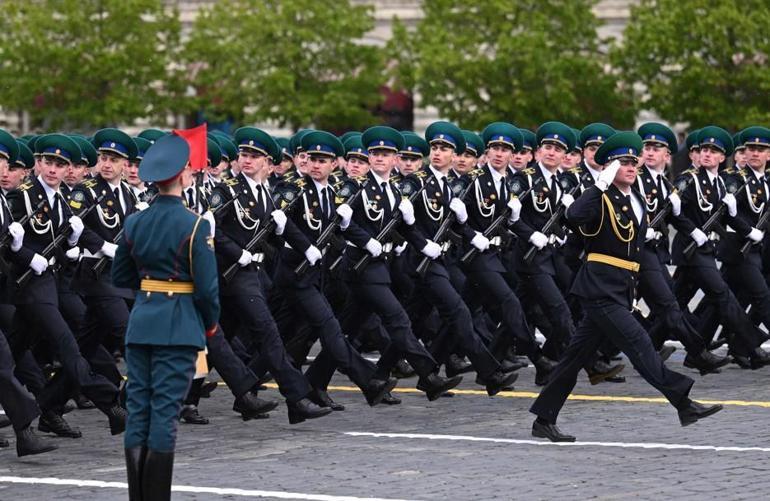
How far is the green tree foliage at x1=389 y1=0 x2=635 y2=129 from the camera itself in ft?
125

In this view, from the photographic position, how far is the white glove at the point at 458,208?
557 inches

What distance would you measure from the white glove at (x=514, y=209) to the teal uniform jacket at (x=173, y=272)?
18.7 feet

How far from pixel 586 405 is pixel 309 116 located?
93.0 feet

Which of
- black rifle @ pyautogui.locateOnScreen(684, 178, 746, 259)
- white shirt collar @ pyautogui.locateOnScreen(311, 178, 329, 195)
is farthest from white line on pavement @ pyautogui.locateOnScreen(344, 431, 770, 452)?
black rifle @ pyautogui.locateOnScreen(684, 178, 746, 259)

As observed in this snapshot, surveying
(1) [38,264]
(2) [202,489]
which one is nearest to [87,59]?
(1) [38,264]

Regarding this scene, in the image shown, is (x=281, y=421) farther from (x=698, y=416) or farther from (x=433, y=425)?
(x=698, y=416)

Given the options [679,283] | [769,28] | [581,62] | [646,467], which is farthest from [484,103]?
[646,467]

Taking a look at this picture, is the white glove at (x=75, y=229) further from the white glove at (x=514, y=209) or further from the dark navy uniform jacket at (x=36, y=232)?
the white glove at (x=514, y=209)

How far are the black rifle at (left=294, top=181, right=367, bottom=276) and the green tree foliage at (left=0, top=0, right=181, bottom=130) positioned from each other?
29185 mm

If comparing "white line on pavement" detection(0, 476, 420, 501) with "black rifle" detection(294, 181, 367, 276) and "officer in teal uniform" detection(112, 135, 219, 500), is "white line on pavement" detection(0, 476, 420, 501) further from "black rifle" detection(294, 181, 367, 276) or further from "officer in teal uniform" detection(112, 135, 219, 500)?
"black rifle" detection(294, 181, 367, 276)

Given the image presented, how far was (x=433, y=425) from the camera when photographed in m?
12.5

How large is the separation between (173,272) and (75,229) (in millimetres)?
3423

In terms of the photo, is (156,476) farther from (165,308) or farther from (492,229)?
(492,229)

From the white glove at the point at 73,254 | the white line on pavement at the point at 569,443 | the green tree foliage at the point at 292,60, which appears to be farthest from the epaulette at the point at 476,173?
the green tree foliage at the point at 292,60
